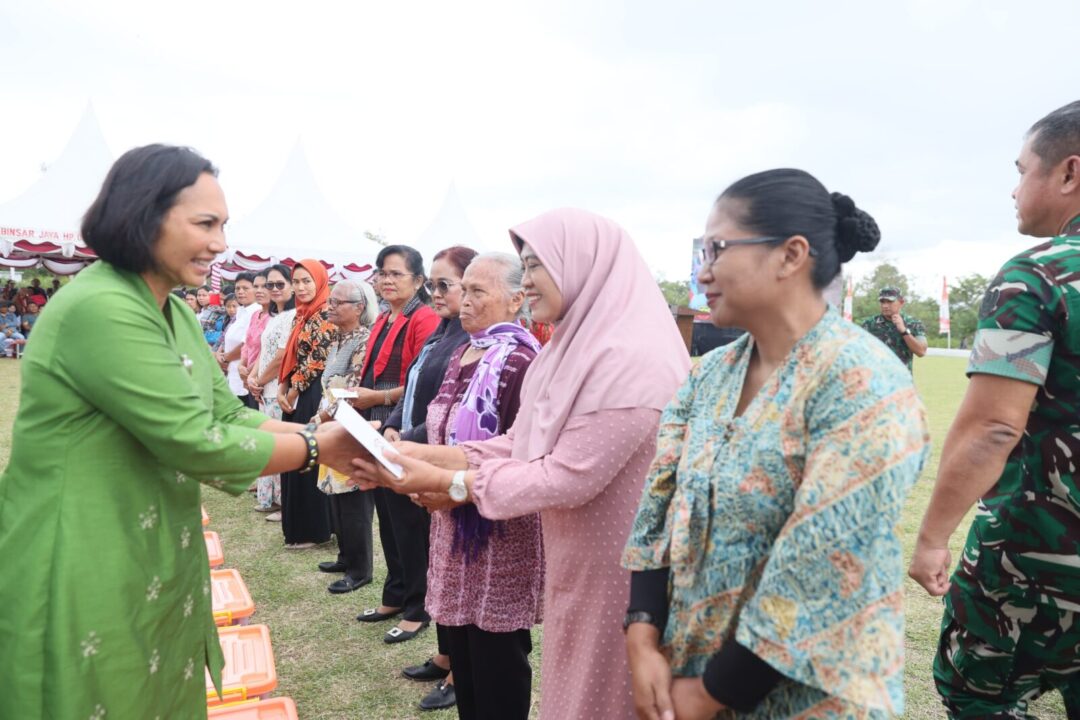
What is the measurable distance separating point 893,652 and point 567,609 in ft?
2.96

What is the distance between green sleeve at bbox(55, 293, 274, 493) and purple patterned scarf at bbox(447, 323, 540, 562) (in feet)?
3.47

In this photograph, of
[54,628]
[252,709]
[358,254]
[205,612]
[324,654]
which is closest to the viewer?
[54,628]

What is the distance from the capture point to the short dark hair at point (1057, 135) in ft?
6.19

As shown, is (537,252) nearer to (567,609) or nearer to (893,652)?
(567,609)

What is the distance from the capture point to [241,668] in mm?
2908

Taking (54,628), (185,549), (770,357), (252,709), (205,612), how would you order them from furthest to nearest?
(252,709) < (205,612) < (185,549) < (54,628) < (770,357)

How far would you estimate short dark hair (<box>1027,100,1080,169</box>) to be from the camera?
1.89 m

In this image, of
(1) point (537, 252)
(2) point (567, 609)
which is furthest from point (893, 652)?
(1) point (537, 252)

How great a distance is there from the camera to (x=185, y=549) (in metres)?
1.80

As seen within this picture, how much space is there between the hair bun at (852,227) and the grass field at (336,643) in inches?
98.4

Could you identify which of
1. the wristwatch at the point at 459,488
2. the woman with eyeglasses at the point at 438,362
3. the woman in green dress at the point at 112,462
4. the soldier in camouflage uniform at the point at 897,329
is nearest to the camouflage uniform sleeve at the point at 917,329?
the soldier in camouflage uniform at the point at 897,329

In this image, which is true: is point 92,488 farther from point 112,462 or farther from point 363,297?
point 363,297

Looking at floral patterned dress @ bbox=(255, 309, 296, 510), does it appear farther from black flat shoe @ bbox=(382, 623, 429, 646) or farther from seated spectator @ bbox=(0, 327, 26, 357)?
seated spectator @ bbox=(0, 327, 26, 357)

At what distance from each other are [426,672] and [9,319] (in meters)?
21.3
